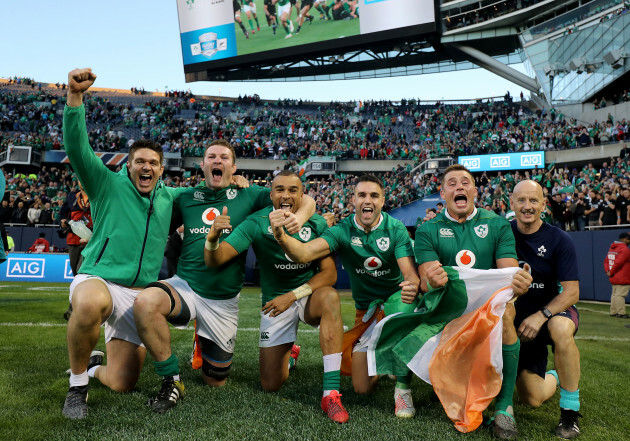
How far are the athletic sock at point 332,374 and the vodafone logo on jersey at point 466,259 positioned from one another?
1.26m

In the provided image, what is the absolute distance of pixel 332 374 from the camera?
3.60 metres

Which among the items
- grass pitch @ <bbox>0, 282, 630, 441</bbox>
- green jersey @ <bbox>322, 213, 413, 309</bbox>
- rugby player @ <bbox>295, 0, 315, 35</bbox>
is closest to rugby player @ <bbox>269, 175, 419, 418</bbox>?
green jersey @ <bbox>322, 213, 413, 309</bbox>

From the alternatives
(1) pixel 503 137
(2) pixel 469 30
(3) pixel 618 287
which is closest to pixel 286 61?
(2) pixel 469 30

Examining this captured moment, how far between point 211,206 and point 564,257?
3.06 m

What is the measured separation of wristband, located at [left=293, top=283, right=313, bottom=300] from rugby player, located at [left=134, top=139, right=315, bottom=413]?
1.96 feet

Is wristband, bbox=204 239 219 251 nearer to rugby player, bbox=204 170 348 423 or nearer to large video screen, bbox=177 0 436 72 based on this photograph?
rugby player, bbox=204 170 348 423

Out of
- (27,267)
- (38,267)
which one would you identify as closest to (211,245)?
(38,267)

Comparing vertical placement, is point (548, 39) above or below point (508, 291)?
above

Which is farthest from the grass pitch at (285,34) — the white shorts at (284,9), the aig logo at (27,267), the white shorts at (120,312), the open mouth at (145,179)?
the white shorts at (120,312)

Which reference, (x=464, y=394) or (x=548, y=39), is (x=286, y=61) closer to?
(x=548, y=39)

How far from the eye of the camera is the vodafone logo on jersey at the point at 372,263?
173 inches

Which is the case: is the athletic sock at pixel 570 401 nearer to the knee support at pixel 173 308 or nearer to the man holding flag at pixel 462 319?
the man holding flag at pixel 462 319

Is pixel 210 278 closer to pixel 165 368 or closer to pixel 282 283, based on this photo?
pixel 282 283

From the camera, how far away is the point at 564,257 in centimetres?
375
